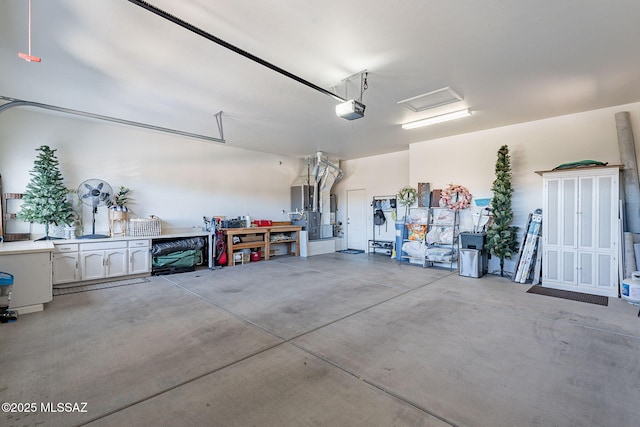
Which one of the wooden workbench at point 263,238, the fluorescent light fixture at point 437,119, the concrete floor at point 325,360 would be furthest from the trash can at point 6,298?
the fluorescent light fixture at point 437,119

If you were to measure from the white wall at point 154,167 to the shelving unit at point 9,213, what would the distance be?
157 mm

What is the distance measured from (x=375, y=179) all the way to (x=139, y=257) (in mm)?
6781

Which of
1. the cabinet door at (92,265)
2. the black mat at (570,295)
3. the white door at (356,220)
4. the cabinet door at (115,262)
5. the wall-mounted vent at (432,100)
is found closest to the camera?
the black mat at (570,295)

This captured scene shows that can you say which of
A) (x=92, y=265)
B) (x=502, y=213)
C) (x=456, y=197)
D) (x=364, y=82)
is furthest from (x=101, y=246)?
(x=502, y=213)

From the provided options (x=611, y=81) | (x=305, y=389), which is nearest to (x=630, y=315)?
(x=611, y=81)

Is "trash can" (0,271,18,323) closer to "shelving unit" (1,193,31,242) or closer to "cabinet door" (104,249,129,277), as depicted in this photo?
"cabinet door" (104,249,129,277)

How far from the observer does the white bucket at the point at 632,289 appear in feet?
12.3

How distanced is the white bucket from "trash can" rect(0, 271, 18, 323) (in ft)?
26.4

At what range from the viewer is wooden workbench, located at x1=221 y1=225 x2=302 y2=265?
6965mm

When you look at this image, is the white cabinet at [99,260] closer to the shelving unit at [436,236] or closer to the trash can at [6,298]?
the trash can at [6,298]

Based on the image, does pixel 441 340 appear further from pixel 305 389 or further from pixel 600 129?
pixel 600 129

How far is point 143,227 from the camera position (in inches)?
229

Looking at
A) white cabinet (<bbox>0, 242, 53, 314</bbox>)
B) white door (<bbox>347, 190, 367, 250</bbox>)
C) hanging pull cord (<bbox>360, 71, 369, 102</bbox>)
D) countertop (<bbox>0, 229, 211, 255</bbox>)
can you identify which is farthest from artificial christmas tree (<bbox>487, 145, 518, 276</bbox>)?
white cabinet (<bbox>0, 242, 53, 314</bbox>)

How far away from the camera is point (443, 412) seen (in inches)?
72.5
